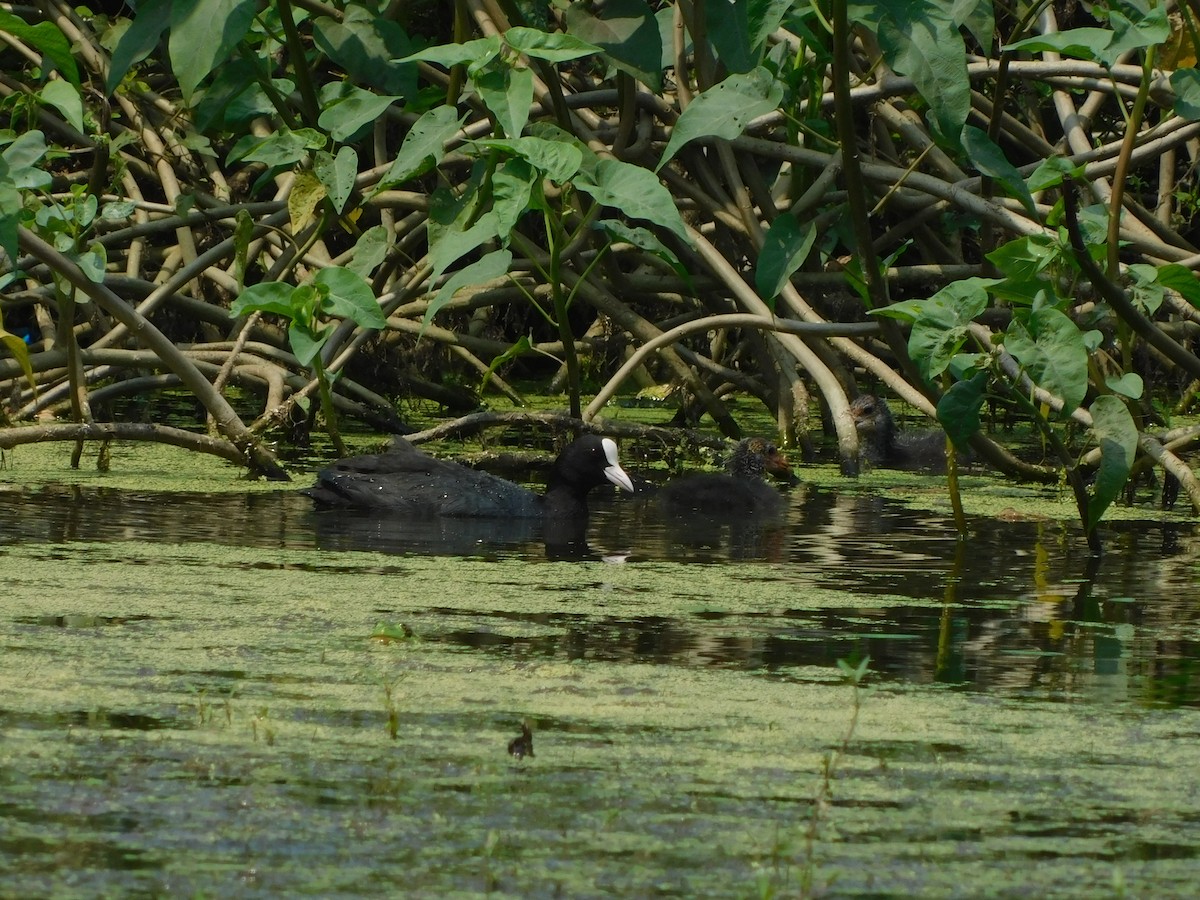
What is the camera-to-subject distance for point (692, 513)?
6715mm

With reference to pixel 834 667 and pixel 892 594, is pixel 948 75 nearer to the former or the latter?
pixel 892 594

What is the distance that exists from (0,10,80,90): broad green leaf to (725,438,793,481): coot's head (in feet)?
8.95

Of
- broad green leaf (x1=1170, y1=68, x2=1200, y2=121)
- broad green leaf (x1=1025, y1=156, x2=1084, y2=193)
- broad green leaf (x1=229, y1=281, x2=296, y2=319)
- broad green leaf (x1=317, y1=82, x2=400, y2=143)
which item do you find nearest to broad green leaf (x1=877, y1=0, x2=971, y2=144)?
broad green leaf (x1=1025, y1=156, x2=1084, y2=193)

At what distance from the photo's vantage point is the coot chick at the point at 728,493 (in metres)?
6.67

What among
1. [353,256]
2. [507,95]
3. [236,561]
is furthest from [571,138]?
[236,561]

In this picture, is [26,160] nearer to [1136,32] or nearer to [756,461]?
[756,461]

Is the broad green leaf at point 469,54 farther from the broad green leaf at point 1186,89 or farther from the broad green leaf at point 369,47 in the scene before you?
the broad green leaf at point 1186,89

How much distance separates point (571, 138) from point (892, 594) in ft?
7.34

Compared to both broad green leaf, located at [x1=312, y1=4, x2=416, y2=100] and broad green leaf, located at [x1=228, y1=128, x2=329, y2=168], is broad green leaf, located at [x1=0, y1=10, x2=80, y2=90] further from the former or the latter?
broad green leaf, located at [x1=312, y1=4, x2=416, y2=100]

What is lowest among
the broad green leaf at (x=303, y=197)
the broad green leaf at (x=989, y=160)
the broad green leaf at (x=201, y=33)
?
the broad green leaf at (x=303, y=197)

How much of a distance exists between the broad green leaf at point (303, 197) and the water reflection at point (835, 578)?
0.96 metres

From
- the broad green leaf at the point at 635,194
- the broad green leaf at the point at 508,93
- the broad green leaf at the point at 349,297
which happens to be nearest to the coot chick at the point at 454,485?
the broad green leaf at the point at 349,297

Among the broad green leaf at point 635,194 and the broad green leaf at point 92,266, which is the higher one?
the broad green leaf at point 635,194

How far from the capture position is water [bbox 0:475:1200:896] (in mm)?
2482
